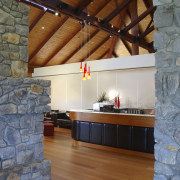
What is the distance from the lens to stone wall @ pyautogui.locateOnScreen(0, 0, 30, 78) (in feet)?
11.5

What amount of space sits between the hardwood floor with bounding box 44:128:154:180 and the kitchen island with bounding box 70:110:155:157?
249mm

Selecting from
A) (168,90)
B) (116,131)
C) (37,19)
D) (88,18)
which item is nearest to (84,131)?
(116,131)

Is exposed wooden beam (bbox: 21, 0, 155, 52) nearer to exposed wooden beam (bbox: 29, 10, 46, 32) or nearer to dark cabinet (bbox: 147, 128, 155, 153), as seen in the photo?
exposed wooden beam (bbox: 29, 10, 46, 32)

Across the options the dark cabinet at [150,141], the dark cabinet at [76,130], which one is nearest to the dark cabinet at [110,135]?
the dark cabinet at [150,141]

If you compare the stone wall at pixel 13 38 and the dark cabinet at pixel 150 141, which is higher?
the stone wall at pixel 13 38

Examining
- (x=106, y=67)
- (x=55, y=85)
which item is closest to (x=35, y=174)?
(x=106, y=67)

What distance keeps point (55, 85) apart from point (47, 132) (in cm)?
403

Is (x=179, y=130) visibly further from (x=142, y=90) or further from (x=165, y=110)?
(x=142, y=90)

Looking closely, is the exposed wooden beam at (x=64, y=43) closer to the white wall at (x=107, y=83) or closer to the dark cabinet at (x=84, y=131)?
the white wall at (x=107, y=83)

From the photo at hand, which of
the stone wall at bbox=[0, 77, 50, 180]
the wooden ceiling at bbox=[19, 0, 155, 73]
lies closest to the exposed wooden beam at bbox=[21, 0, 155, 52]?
the wooden ceiling at bbox=[19, 0, 155, 73]

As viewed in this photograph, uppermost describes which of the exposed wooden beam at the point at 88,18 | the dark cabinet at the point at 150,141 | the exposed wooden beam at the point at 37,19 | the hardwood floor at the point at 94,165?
the exposed wooden beam at the point at 37,19

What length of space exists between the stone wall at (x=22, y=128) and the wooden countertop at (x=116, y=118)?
230 cm

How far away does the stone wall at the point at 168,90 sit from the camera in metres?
2.19

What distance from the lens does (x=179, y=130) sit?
217 cm
